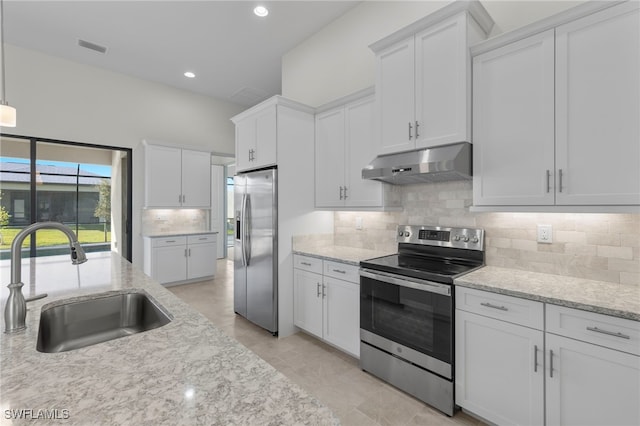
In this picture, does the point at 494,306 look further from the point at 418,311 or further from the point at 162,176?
the point at 162,176

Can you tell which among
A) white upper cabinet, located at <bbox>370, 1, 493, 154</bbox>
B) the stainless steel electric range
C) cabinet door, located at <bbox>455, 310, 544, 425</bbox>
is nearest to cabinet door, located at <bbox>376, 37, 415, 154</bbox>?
white upper cabinet, located at <bbox>370, 1, 493, 154</bbox>

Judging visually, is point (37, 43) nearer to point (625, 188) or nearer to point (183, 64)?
point (183, 64)

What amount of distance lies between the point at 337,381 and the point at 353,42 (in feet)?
11.3

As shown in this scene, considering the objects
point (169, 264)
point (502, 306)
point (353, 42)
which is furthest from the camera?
point (169, 264)

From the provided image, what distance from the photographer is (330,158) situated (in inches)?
125

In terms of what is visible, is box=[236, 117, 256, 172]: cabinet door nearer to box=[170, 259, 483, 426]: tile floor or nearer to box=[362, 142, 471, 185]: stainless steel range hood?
box=[362, 142, 471, 185]: stainless steel range hood

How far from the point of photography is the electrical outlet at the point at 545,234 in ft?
6.54

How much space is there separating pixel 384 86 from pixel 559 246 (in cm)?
174

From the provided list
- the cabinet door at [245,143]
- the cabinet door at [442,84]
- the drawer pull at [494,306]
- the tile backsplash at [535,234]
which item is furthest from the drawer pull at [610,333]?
the cabinet door at [245,143]

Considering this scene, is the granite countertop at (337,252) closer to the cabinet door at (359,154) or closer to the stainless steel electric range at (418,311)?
the stainless steel electric range at (418,311)

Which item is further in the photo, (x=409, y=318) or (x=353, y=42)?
(x=353, y=42)

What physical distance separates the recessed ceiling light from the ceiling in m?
0.06

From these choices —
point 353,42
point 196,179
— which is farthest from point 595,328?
point 196,179

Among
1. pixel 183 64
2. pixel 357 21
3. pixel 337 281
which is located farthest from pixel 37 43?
pixel 337 281
